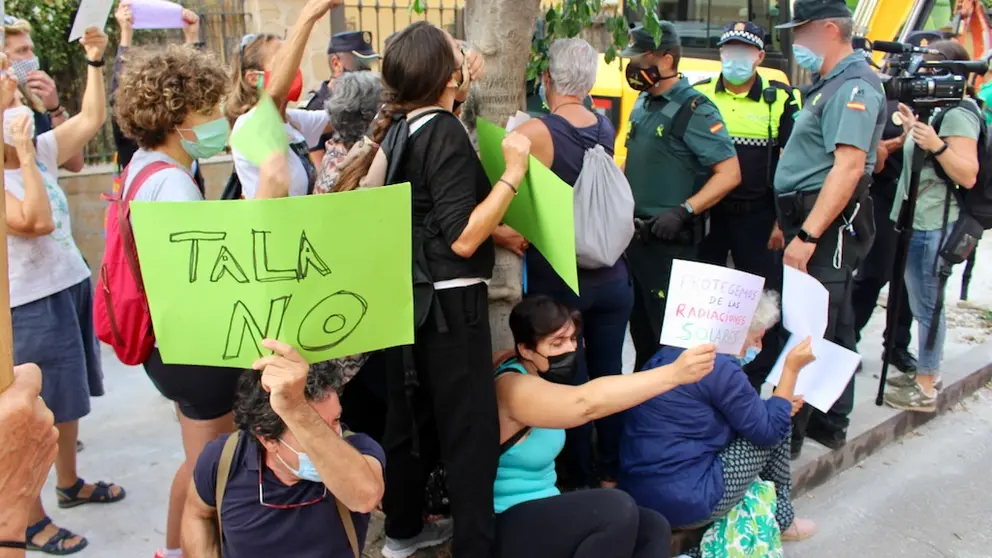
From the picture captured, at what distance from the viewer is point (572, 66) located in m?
3.19

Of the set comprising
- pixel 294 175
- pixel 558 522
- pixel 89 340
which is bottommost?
pixel 558 522

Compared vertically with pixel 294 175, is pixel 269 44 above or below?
above

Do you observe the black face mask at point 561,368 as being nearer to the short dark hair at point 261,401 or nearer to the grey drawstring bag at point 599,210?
the grey drawstring bag at point 599,210

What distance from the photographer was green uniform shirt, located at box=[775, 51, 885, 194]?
3.55m

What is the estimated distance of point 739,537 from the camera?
316 centimetres

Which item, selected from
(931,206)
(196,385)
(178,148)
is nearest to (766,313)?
(931,206)

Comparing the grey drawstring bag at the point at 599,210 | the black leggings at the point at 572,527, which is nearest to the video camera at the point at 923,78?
the grey drawstring bag at the point at 599,210

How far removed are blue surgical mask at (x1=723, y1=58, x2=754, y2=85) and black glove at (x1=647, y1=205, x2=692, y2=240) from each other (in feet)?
3.68

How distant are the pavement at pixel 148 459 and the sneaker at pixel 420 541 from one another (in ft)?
0.36

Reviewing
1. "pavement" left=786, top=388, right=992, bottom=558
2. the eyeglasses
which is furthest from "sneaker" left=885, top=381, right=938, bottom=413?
the eyeglasses

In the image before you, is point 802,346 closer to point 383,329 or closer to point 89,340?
point 383,329

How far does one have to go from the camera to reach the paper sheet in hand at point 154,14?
4.01m

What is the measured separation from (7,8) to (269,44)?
3.36 meters

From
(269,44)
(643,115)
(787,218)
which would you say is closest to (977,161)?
(787,218)
